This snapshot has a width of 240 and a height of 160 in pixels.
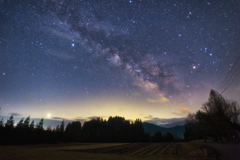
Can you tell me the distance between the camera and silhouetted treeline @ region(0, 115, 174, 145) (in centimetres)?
6862

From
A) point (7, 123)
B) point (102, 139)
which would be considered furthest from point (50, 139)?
point (102, 139)

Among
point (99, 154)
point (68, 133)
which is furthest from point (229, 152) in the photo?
point (68, 133)

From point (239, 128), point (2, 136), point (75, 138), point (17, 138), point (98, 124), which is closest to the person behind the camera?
point (239, 128)

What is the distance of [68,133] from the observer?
105 metres

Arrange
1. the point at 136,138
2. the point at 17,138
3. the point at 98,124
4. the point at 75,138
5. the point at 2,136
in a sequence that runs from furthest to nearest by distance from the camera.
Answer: the point at 98,124
the point at 136,138
the point at 75,138
the point at 17,138
the point at 2,136

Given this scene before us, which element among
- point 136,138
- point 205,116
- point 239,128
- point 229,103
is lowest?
point 136,138

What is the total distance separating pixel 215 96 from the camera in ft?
122

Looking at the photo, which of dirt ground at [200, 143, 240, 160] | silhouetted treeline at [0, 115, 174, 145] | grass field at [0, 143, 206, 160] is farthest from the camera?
silhouetted treeline at [0, 115, 174, 145]

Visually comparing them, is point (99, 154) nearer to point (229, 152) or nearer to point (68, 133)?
point (229, 152)

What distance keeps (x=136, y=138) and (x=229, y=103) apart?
105 metres

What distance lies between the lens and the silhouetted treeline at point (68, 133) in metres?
68.6

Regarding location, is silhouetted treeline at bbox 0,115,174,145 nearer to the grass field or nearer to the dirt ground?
the grass field

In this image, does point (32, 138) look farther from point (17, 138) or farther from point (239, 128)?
point (239, 128)

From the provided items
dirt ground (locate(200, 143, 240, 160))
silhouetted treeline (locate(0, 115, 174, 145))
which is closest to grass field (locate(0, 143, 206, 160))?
dirt ground (locate(200, 143, 240, 160))
